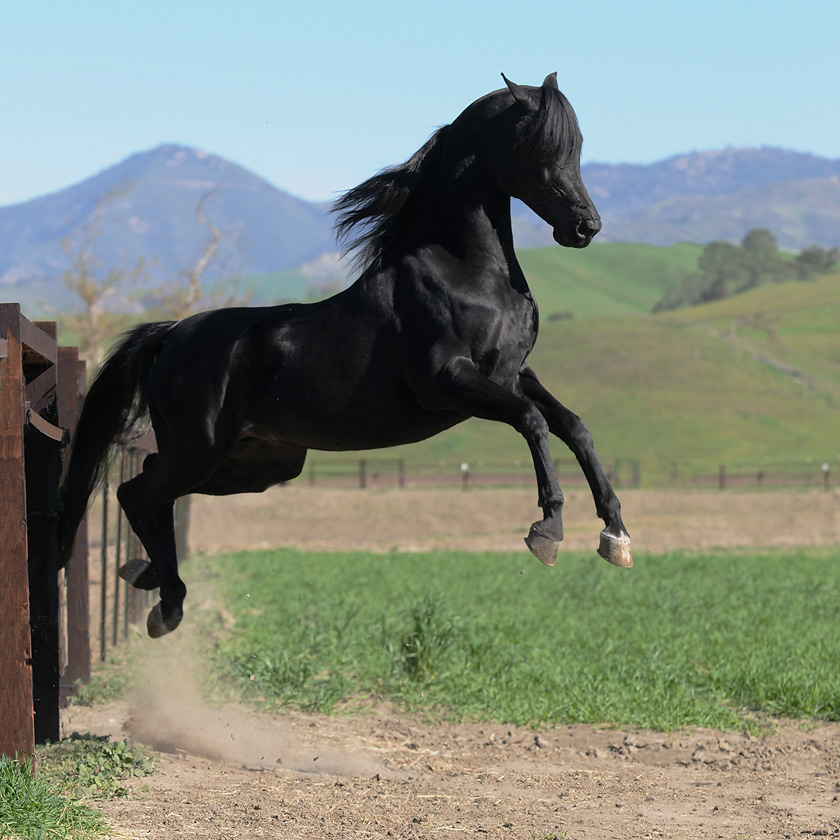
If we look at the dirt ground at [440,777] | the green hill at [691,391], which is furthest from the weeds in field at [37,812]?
the green hill at [691,391]

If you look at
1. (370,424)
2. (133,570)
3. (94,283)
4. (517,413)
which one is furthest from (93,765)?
(94,283)

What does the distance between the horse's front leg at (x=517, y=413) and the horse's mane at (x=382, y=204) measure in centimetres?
82

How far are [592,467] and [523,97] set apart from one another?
5.28 feet

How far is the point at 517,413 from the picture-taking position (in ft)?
14.8

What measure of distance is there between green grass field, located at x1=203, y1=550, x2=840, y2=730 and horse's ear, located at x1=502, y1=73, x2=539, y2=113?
4162 mm

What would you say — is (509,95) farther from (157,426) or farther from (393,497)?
(393,497)

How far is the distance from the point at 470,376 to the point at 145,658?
5.84 m

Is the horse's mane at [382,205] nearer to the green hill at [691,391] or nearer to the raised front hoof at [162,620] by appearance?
the raised front hoof at [162,620]

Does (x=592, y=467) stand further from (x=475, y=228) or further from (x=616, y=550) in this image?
(x=475, y=228)

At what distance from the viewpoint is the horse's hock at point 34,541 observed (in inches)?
198

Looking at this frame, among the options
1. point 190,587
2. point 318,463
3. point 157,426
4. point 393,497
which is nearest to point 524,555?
point 190,587

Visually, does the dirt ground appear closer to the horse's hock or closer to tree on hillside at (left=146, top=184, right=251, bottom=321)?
the horse's hock

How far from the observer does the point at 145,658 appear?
9422mm

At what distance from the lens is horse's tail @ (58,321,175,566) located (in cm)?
612
